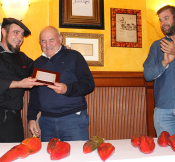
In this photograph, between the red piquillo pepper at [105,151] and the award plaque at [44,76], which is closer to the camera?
the red piquillo pepper at [105,151]

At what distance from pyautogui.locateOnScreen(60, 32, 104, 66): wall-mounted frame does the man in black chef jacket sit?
635 millimetres

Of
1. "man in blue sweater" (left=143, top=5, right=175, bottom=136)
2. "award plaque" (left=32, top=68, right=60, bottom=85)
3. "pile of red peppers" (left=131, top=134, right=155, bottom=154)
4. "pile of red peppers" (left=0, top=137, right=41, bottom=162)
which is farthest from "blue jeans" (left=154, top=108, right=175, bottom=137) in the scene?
"pile of red peppers" (left=0, top=137, right=41, bottom=162)

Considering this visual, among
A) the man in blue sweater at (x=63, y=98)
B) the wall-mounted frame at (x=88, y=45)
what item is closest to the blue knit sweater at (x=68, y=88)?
the man in blue sweater at (x=63, y=98)

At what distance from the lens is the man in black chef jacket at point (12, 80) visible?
1933 millimetres

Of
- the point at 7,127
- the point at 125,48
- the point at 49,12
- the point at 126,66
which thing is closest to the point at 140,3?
the point at 125,48

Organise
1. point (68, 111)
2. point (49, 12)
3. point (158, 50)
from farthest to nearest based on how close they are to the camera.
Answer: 1. point (49, 12)
2. point (158, 50)
3. point (68, 111)

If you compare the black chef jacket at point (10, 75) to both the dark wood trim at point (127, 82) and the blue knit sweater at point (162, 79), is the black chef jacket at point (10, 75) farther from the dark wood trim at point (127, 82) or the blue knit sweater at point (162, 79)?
the blue knit sweater at point (162, 79)

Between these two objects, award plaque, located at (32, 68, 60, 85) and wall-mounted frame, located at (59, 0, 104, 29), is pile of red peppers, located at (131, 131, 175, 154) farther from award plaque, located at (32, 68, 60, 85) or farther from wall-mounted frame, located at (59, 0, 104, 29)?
wall-mounted frame, located at (59, 0, 104, 29)

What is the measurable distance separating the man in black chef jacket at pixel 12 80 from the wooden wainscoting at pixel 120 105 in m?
0.98

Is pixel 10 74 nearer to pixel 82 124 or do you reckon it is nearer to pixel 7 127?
pixel 7 127

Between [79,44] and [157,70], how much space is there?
1.16m

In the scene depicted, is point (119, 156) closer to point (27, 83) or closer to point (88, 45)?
point (27, 83)

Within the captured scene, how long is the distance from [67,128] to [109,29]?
5.30 ft

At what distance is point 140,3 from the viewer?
2.98 metres
